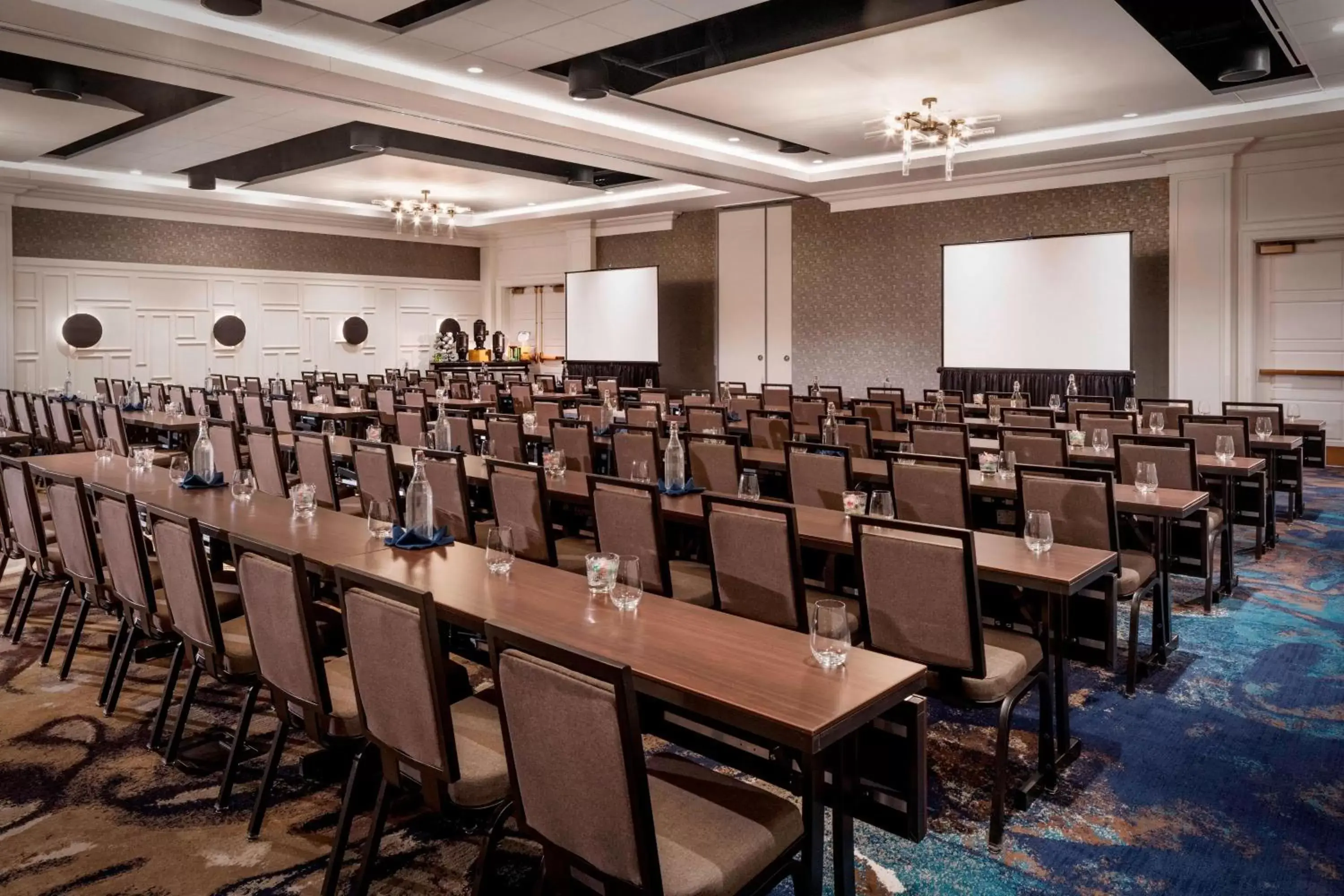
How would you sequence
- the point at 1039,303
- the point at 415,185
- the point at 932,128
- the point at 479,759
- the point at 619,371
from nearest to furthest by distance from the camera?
1. the point at 479,759
2. the point at 932,128
3. the point at 1039,303
4. the point at 415,185
5. the point at 619,371

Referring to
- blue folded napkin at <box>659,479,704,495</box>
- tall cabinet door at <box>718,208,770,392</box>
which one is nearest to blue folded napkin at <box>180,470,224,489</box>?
blue folded napkin at <box>659,479,704,495</box>

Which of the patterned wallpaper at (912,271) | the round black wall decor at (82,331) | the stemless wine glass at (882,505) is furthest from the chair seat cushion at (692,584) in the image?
the round black wall decor at (82,331)

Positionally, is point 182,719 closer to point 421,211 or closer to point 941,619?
point 941,619

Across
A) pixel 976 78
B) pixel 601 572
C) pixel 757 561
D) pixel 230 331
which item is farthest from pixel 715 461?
pixel 230 331

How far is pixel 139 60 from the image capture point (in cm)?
692

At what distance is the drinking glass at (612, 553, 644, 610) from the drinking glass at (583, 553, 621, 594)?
0.16 meters

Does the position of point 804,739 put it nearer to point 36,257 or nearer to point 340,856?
point 340,856

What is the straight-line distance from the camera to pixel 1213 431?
6.21m

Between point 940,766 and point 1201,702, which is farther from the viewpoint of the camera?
point 1201,702

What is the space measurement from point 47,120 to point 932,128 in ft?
29.5

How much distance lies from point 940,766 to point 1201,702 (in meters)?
1.34

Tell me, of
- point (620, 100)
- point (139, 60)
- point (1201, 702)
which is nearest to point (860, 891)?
point (1201, 702)

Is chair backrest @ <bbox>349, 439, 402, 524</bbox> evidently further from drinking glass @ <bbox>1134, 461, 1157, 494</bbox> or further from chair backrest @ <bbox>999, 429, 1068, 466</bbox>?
drinking glass @ <bbox>1134, 461, 1157, 494</bbox>

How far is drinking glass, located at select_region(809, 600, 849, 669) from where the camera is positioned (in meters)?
2.04
